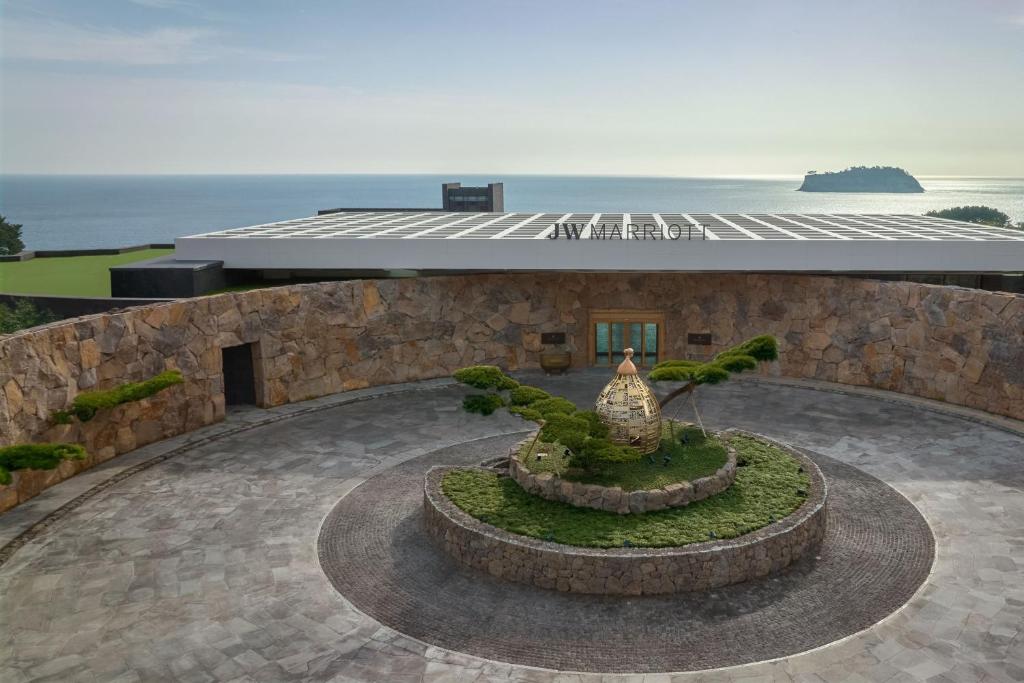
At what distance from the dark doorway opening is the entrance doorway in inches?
458

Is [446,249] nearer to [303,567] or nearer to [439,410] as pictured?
[439,410]

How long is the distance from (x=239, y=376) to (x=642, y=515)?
14268 millimetres

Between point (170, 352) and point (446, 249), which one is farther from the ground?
point (446, 249)

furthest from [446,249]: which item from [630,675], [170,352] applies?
[630,675]

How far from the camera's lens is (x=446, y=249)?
2616 cm

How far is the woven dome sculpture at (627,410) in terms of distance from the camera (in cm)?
1535

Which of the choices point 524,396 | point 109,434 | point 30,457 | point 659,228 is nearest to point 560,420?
point 524,396

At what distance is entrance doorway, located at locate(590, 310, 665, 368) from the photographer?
91.2 ft

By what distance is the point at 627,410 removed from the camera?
15367 mm

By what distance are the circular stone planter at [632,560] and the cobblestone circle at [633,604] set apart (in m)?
0.19

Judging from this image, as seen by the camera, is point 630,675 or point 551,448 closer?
point 630,675

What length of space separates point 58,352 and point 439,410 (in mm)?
9968

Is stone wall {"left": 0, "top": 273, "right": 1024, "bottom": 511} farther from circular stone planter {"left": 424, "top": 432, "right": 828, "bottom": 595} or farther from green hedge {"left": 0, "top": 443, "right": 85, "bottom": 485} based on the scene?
circular stone planter {"left": 424, "top": 432, "right": 828, "bottom": 595}

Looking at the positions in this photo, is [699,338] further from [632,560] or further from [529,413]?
[632,560]
